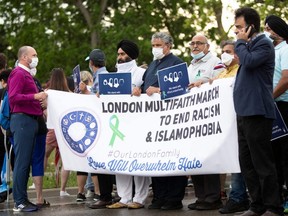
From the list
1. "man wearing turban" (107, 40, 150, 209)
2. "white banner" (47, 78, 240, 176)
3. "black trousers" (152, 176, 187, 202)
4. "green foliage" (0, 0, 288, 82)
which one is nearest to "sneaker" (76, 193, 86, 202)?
"white banner" (47, 78, 240, 176)

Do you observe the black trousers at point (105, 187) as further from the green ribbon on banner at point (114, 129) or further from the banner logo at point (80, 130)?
the green ribbon on banner at point (114, 129)

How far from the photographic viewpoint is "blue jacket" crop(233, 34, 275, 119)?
354 inches

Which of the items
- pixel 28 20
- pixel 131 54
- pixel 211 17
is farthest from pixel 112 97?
pixel 28 20

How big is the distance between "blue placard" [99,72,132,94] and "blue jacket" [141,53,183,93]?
0.22m

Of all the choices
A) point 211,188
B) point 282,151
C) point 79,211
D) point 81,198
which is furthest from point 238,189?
point 81,198

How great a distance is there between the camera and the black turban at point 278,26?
9.73 meters

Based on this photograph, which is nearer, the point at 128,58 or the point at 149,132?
the point at 149,132

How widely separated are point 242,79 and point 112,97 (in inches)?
98.7

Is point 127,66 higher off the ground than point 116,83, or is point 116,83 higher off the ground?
point 127,66

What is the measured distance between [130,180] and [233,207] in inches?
66.4

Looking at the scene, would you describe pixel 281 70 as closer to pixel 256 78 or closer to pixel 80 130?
pixel 256 78

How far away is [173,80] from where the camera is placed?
418 inches

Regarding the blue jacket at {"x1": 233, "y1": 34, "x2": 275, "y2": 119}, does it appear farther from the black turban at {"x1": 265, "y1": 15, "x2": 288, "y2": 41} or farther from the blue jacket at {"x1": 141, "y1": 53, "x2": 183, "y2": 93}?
the blue jacket at {"x1": 141, "y1": 53, "x2": 183, "y2": 93}

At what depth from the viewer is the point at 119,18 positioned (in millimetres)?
41969
